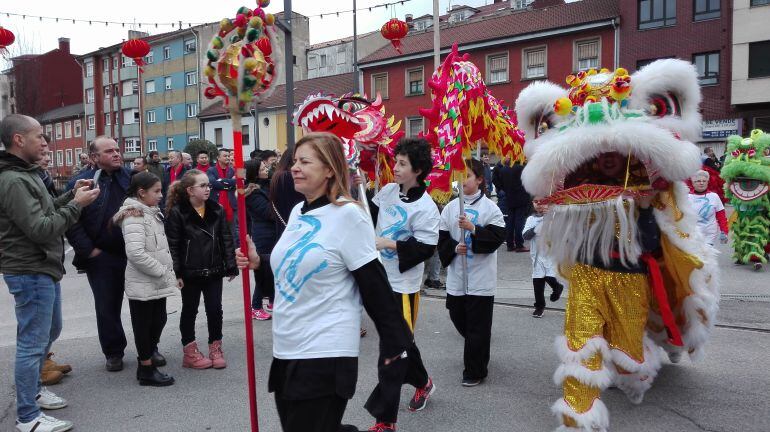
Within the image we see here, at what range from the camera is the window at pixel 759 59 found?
2364cm

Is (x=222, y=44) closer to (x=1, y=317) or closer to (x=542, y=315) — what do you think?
(x=542, y=315)

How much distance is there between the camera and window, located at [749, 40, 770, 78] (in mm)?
23641

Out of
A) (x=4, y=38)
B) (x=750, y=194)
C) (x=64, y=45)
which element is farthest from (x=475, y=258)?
(x=64, y=45)

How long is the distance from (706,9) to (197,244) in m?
25.9

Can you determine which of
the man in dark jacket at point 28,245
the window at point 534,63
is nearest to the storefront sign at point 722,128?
the window at point 534,63

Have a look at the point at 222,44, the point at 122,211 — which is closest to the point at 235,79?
the point at 222,44

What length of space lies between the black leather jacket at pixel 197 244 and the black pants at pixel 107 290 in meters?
0.44

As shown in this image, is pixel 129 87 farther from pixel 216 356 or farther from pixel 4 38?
pixel 216 356

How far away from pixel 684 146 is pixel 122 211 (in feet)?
12.9

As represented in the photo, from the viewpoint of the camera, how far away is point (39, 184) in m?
3.78

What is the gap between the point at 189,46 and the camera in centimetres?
4450

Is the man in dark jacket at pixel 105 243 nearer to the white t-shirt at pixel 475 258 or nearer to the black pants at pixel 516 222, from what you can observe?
the white t-shirt at pixel 475 258

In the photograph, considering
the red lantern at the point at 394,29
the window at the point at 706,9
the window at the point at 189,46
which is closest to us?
the red lantern at the point at 394,29

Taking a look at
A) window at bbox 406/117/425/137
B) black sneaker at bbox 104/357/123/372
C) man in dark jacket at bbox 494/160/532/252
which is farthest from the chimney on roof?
black sneaker at bbox 104/357/123/372
